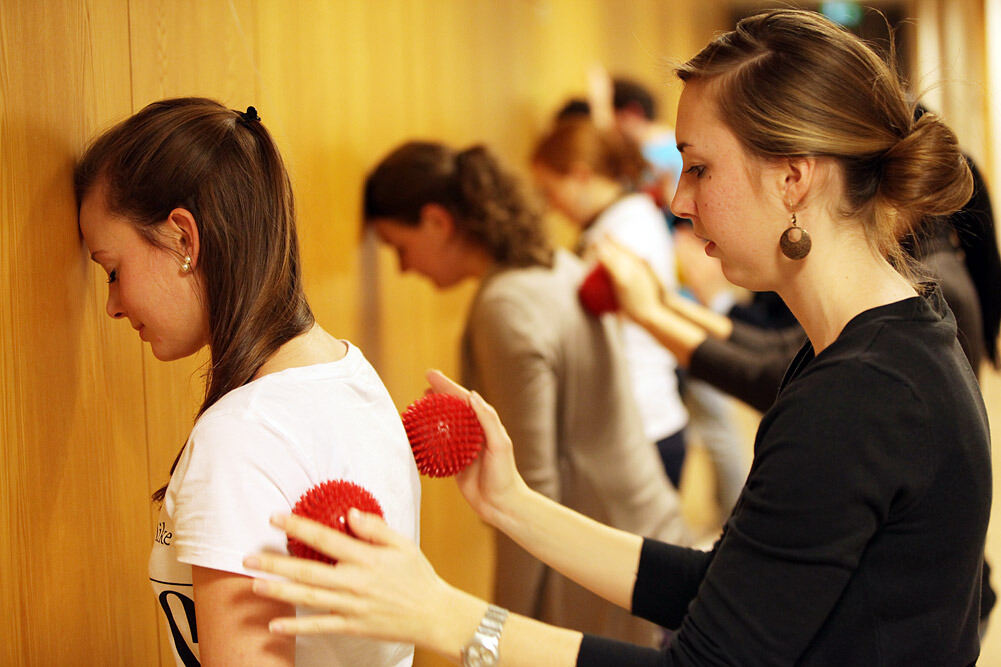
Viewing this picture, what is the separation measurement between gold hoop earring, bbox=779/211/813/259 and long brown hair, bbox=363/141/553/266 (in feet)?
3.54

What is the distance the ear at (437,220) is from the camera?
2.07 metres

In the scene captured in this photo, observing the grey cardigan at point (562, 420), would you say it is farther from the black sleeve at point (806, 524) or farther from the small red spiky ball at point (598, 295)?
the black sleeve at point (806, 524)

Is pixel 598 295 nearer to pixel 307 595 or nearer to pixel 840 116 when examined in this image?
pixel 840 116

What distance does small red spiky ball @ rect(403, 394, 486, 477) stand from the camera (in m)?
1.08

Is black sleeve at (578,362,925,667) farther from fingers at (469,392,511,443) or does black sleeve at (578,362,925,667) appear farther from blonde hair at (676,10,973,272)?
fingers at (469,392,511,443)

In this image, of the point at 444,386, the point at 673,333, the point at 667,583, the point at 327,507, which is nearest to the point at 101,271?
the point at 444,386

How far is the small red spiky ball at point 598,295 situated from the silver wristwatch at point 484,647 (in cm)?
124

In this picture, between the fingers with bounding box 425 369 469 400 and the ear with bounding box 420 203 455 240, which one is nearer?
the fingers with bounding box 425 369 469 400

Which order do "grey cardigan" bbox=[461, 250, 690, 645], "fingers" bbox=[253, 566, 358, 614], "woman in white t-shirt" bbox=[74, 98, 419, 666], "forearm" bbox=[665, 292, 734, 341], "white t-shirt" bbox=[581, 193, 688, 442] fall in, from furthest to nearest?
"white t-shirt" bbox=[581, 193, 688, 442], "forearm" bbox=[665, 292, 734, 341], "grey cardigan" bbox=[461, 250, 690, 645], "woman in white t-shirt" bbox=[74, 98, 419, 666], "fingers" bbox=[253, 566, 358, 614]

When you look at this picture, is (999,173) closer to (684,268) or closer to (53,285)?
(684,268)

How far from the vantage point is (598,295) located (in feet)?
6.72

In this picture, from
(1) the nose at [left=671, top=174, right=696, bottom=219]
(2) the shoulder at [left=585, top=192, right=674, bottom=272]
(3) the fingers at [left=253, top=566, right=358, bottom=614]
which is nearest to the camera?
(3) the fingers at [left=253, top=566, right=358, bottom=614]

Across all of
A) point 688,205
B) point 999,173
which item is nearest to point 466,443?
point 688,205

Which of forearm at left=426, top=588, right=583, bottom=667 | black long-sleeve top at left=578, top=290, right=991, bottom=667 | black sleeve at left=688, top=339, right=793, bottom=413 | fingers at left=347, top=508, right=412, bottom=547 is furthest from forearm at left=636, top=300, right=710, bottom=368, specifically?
fingers at left=347, top=508, right=412, bottom=547
